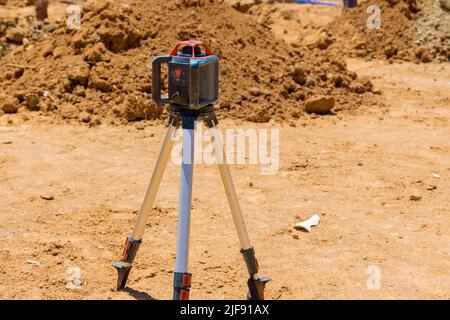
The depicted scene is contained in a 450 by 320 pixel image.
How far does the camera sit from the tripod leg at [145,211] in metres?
3.65

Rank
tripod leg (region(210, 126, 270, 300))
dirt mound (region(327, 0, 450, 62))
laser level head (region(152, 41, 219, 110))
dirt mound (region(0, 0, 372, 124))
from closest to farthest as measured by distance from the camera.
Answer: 1. laser level head (region(152, 41, 219, 110))
2. tripod leg (region(210, 126, 270, 300))
3. dirt mound (region(0, 0, 372, 124))
4. dirt mound (region(327, 0, 450, 62))

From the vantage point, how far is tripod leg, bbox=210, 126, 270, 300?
3617 millimetres

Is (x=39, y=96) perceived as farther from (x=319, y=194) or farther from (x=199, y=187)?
(x=319, y=194)

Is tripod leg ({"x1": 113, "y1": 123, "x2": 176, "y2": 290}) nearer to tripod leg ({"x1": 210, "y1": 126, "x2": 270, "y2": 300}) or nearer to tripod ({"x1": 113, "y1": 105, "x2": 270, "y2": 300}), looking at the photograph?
tripod ({"x1": 113, "y1": 105, "x2": 270, "y2": 300})

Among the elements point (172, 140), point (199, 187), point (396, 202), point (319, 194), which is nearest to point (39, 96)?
point (199, 187)

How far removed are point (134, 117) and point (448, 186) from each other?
424 centimetres

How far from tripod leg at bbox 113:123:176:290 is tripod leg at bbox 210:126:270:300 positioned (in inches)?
10.2

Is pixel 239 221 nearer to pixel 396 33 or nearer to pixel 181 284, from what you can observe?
pixel 181 284

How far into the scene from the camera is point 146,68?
9586mm

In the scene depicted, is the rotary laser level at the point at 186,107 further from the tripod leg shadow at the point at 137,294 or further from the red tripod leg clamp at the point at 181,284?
the tripod leg shadow at the point at 137,294

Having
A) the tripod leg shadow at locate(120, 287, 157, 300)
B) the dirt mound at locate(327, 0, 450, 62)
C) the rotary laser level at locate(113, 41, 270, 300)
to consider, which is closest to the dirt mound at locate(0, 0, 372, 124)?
the dirt mound at locate(327, 0, 450, 62)

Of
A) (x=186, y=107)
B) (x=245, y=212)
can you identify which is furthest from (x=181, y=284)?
(x=245, y=212)

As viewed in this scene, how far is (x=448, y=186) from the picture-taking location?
6781 mm

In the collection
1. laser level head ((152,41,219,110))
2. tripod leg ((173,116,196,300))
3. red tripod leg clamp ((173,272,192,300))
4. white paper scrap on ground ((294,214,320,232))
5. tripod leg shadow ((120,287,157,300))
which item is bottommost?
tripod leg shadow ((120,287,157,300))
